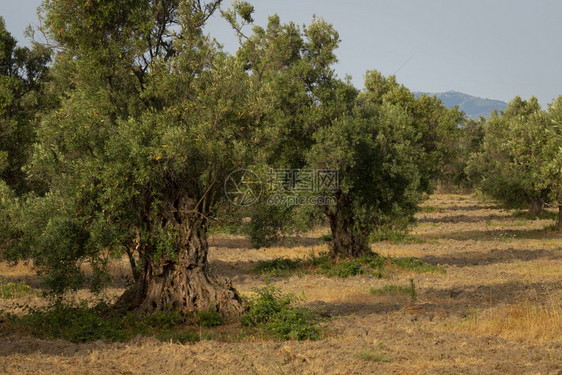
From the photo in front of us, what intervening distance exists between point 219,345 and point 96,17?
8.52 meters

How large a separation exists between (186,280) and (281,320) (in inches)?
110

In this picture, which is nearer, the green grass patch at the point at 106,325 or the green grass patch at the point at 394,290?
the green grass patch at the point at 106,325

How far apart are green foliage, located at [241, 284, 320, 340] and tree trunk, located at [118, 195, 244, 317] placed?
0.76 m

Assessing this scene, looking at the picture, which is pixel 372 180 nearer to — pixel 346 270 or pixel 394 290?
pixel 346 270

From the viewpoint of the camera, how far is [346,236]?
25.7 metres

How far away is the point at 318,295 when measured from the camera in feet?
63.4

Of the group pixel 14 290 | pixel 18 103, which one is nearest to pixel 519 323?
pixel 14 290

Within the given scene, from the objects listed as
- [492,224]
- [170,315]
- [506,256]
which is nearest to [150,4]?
[170,315]

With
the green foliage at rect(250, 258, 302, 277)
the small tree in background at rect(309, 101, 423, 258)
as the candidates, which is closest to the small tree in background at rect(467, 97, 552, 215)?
the small tree in background at rect(309, 101, 423, 258)

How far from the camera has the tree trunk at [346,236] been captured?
2533 centimetres

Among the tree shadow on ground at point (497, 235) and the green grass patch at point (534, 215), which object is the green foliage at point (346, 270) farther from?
the green grass patch at point (534, 215)

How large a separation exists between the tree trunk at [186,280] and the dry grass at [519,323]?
5867mm

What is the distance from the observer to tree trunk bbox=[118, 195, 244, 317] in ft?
47.8

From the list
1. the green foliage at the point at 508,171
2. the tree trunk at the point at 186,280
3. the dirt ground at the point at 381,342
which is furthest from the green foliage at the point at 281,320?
the green foliage at the point at 508,171
